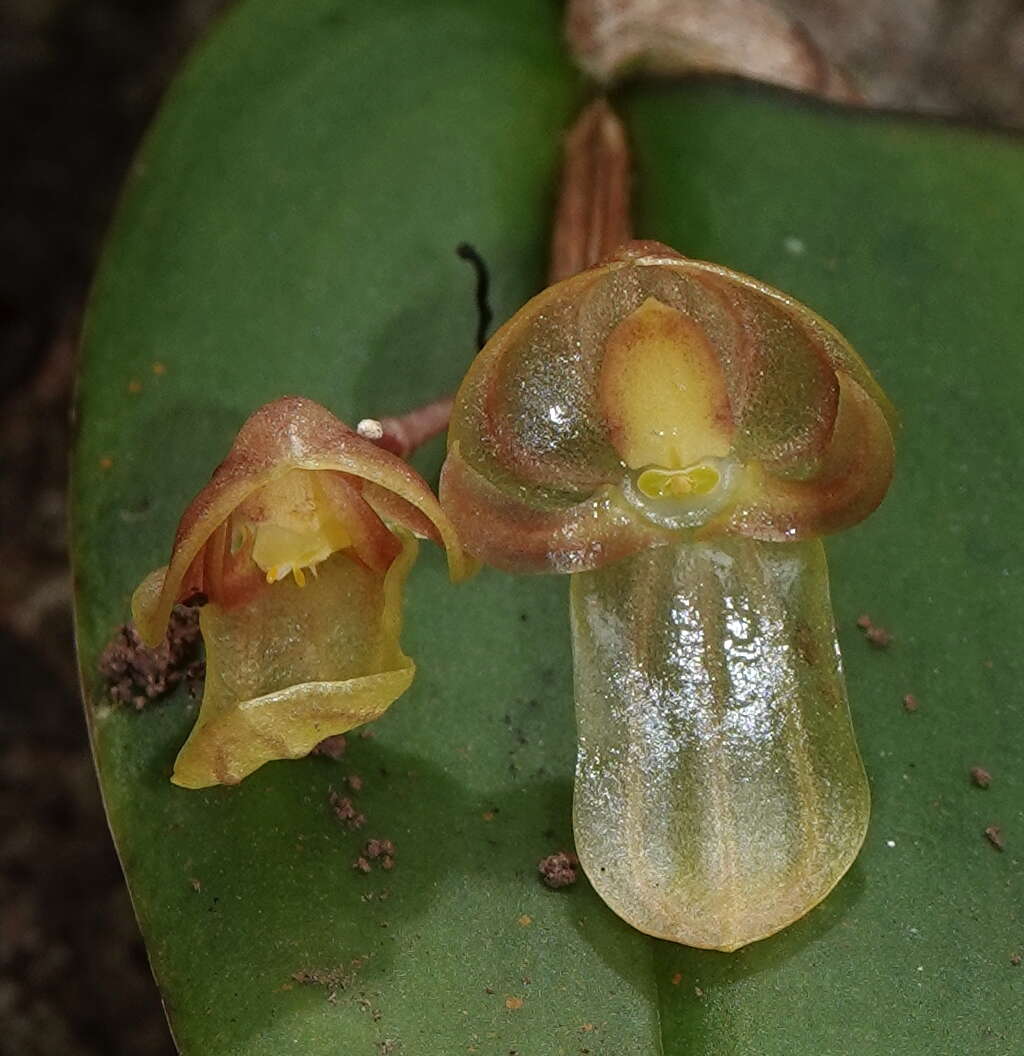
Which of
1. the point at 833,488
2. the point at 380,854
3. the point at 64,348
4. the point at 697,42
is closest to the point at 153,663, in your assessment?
the point at 380,854

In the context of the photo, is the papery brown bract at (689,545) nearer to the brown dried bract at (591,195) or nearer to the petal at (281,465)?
the petal at (281,465)

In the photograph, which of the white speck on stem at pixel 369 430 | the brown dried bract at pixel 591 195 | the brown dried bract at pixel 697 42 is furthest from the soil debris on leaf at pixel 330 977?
the brown dried bract at pixel 697 42

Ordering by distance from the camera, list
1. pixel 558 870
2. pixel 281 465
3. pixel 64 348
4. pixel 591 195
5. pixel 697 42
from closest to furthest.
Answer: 1. pixel 281 465
2. pixel 558 870
3. pixel 591 195
4. pixel 697 42
5. pixel 64 348

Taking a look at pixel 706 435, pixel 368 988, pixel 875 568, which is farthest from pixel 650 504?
pixel 368 988

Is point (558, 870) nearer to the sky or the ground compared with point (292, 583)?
nearer to the ground

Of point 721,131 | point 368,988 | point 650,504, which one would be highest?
point 721,131

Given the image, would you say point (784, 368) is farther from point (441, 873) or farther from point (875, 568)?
point (441, 873)

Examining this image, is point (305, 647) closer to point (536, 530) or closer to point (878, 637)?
point (536, 530)
